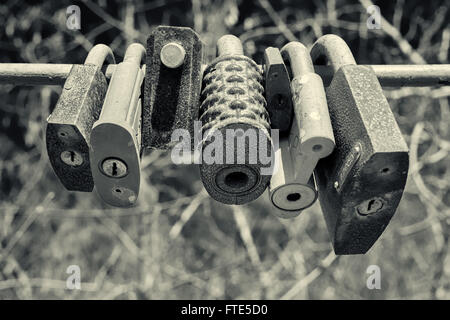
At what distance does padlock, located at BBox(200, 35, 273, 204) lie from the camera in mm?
646

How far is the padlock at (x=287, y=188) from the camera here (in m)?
0.68

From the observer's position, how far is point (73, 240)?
10.4 ft

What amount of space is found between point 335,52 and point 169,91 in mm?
315

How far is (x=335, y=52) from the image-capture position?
81 centimetres

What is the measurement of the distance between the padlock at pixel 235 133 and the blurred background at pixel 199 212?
7.80 feet

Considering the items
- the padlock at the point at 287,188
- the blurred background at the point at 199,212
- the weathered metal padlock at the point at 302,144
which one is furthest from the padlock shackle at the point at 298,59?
the blurred background at the point at 199,212

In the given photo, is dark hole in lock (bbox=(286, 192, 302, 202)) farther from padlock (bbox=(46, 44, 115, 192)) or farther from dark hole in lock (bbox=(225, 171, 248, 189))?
padlock (bbox=(46, 44, 115, 192))

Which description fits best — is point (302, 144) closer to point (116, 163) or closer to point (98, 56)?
point (116, 163)

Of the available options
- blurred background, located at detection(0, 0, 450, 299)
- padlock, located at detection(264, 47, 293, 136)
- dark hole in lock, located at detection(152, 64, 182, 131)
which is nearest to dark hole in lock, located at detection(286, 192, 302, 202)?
padlock, located at detection(264, 47, 293, 136)

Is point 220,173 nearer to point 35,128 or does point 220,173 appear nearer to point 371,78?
point 371,78

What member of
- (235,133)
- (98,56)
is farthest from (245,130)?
(98,56)

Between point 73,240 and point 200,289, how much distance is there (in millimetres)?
966

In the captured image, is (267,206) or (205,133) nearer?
(205,133)

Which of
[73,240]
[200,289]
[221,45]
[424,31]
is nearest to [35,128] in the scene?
[73,240]
